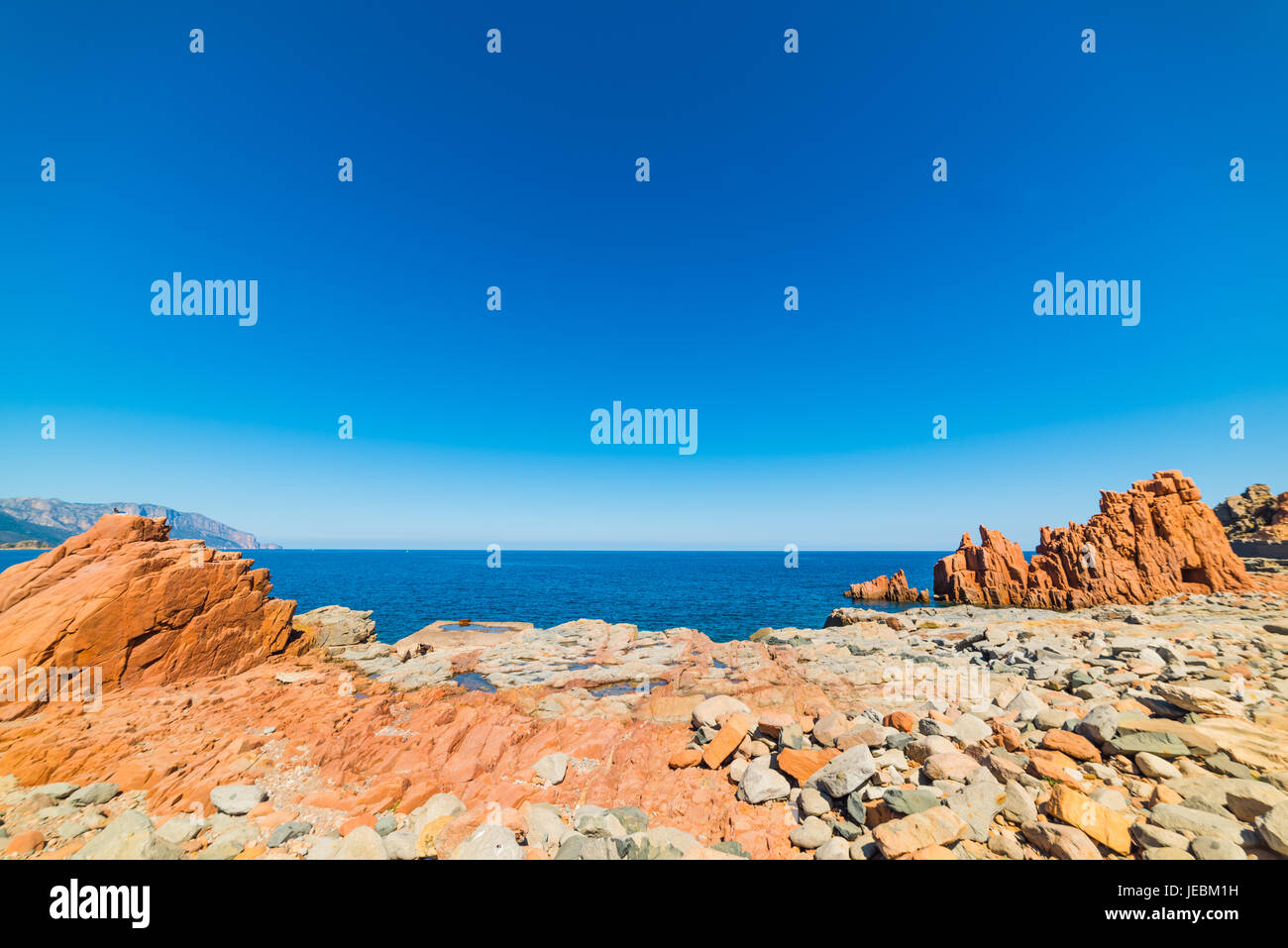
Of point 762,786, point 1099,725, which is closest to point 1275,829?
point 1099,725

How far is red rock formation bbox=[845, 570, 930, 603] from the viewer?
60.4 metres

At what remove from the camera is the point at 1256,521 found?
197 feet

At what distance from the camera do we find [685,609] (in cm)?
5306

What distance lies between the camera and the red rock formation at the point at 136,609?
1485 centimetres

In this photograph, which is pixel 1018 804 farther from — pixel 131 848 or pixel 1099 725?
pixel 131 848

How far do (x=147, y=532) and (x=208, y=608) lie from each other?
5.63 meters

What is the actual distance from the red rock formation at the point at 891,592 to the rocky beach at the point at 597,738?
3749 centimetres

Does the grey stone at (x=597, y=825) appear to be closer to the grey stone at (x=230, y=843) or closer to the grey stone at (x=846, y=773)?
the grey stone at (x=846, y=773)

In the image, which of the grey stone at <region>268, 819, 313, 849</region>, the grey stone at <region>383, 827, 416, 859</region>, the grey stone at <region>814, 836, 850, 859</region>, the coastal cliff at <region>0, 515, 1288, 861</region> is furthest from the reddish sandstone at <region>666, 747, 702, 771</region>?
the grey stone at <region>268, 819, 313, 849</region>

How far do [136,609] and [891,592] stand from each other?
2763 inches

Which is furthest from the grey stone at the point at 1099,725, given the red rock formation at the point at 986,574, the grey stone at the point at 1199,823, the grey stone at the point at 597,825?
the red rock formation at the point at 986,574

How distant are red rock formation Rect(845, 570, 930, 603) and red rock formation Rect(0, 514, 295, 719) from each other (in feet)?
211

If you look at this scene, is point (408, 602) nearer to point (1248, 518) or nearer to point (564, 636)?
point (564, 636)
